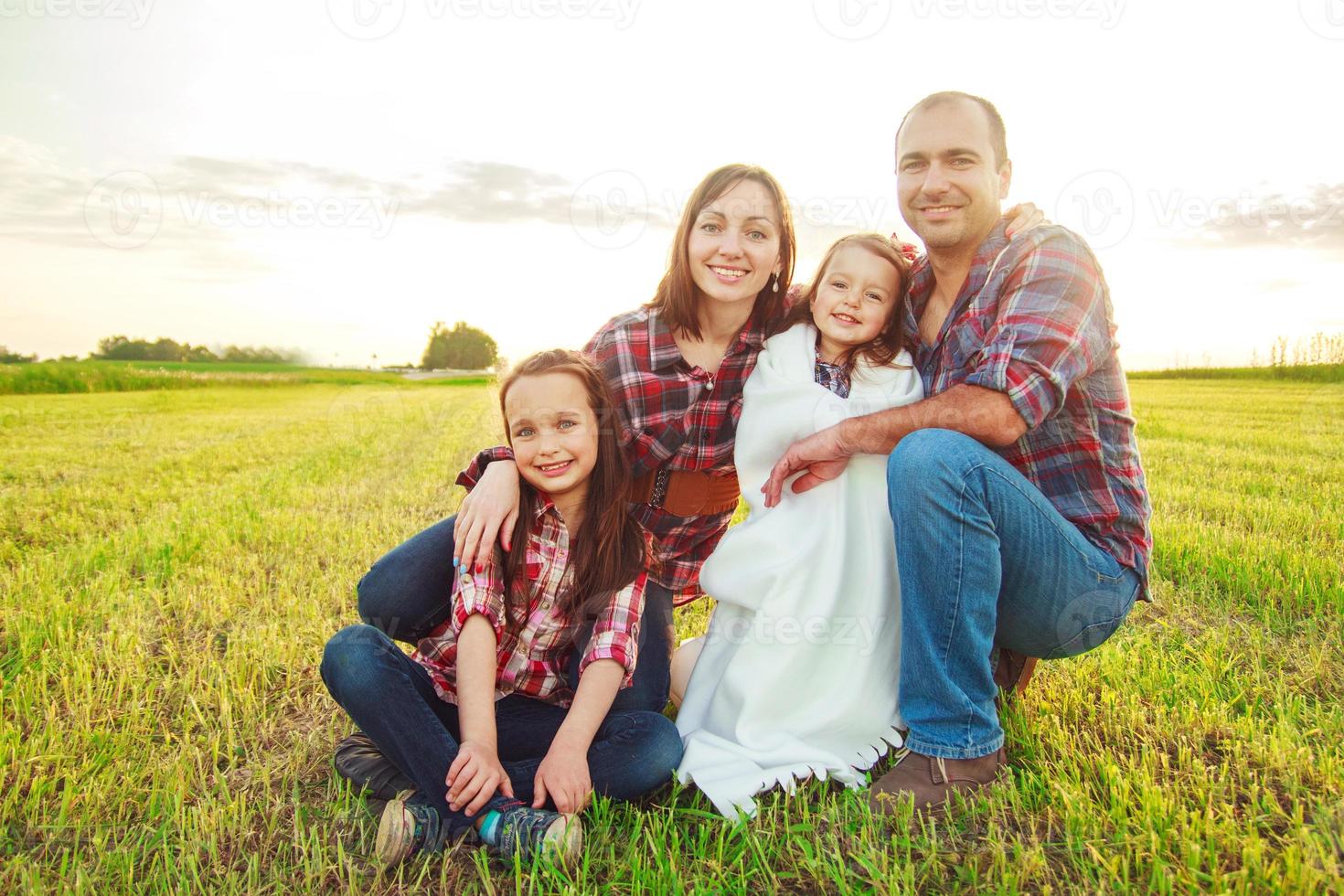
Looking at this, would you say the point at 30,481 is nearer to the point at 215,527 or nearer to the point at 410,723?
the point at 215,527

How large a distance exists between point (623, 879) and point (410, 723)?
2.47 feet

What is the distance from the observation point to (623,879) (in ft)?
6.91

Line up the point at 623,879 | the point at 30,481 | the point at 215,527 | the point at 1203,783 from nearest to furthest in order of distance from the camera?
the point at 623,879 < the point at 1203,783 < the point at 215,527 < the point at 30,481

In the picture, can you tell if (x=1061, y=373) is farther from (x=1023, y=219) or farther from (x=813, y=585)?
(x=813, y=585)

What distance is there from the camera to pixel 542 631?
2699mm

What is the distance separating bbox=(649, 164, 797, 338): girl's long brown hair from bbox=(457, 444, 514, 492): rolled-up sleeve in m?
0.83

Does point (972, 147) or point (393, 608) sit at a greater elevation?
point (972, 147)

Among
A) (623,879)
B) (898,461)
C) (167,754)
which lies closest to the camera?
(623,879)

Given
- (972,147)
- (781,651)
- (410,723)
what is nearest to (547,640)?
(410,723)

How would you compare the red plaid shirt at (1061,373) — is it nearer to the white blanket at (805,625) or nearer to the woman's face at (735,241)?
the white blanket at (805,625)

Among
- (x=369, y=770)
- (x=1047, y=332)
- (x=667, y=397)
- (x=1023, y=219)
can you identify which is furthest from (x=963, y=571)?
(x=369, y=770)

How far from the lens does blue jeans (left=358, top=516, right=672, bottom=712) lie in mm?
2766

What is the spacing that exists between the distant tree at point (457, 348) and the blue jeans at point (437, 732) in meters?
66.2

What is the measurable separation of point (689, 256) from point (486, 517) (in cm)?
128
